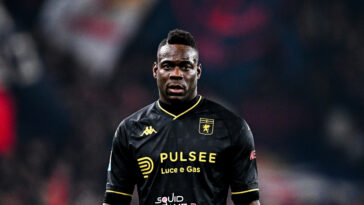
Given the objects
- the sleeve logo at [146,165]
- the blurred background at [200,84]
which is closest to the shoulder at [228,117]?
the sleeve logo at [146,165]

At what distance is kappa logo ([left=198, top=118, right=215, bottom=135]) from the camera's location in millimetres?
4004

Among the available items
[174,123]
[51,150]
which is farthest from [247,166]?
[51,150]

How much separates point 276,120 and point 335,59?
211 centimetres

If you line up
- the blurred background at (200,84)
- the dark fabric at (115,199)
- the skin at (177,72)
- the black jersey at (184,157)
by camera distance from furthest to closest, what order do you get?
the blurred background at (200,84) → the dark fabric at (115,199) → the skin at (177,72) → the black jersey at (184,157)

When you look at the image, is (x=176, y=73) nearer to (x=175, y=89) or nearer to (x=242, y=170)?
(x=175, y=89)

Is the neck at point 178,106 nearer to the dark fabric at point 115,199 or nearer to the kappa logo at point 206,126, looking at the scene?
the kappa logo at point 206,126

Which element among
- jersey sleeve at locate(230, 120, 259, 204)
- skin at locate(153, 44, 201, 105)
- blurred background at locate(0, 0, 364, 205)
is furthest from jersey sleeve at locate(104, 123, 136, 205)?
blurred background at locate(0, 0, 364, 205)

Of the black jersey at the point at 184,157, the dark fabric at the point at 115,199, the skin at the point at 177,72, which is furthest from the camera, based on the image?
the dark fabric at the point at 115,199

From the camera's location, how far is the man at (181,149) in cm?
387

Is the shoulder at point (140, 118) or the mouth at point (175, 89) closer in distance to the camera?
the mouth at point (175, 89)

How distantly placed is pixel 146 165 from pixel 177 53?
0.70 meters

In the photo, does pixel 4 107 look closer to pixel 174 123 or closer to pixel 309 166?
pixel 309 166

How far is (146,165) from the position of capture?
395 cm

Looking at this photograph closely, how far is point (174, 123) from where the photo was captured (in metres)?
4.05
